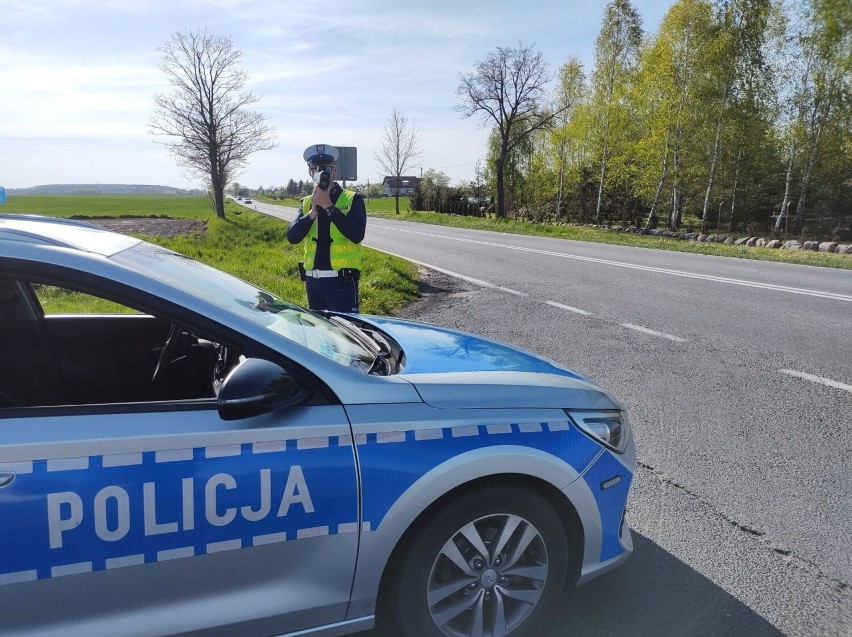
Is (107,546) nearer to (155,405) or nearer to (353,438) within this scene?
(155,405)

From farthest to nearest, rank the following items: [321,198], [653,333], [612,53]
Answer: [612,53]
[653,333]
[321,198]

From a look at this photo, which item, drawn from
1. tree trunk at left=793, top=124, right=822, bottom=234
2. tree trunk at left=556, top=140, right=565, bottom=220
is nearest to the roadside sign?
tree trunk at left=793, top=124, right=822, bottom=234

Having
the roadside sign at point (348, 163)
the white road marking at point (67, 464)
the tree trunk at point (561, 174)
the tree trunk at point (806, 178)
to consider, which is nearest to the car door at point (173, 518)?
the white road marking at point (67, 464)

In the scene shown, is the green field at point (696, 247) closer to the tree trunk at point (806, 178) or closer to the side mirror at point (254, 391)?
the tree trunk at point (806, 178)

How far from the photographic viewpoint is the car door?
1583 mm

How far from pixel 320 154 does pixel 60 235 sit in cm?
276

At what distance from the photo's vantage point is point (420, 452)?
6.32 feet

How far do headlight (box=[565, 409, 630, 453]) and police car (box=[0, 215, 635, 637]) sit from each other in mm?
11

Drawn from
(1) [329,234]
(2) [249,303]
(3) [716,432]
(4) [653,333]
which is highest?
(1) [329,234]

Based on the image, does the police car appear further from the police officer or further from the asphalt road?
the police officer

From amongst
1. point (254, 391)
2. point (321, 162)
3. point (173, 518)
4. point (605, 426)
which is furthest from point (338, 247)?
point (173, 518)

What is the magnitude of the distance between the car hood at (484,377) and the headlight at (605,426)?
0.04 m

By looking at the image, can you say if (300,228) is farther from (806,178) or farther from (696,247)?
(806,178)

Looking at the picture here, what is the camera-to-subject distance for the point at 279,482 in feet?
5.84
